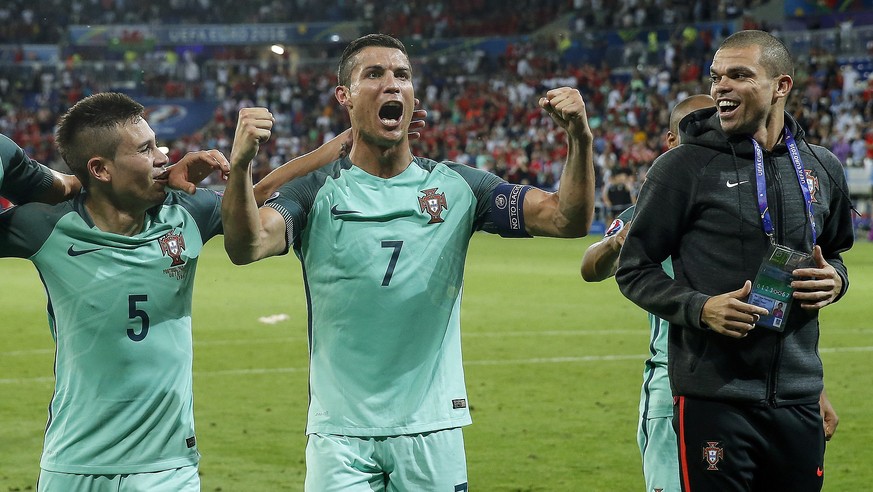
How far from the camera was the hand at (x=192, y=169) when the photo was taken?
394 cm

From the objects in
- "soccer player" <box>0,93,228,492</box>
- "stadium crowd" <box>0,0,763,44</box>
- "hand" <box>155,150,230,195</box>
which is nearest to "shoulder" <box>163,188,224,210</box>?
"soccer player" <box>0,93,228,492</box>

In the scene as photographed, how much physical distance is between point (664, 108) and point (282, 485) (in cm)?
2777

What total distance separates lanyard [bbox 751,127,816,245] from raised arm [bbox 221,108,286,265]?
4.95ft

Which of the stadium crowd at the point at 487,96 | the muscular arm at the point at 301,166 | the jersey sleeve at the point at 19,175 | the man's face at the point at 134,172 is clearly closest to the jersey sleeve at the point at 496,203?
the muscular arm at the point at 301,166

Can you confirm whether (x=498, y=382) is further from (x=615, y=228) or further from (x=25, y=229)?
(x=25, y=229)

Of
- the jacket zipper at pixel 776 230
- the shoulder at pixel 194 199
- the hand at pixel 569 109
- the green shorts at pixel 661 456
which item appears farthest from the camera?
the green shorts at pixel 661 456

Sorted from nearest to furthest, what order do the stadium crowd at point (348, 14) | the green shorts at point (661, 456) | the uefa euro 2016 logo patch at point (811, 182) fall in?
1. the uefa euro 2016 logo patch at point (811, 182)
2. the green shorts at point (661, 456)
3. the stadium crowd at point (348, 14)

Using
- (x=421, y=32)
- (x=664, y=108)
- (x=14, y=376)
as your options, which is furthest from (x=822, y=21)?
(x=14, y=376)

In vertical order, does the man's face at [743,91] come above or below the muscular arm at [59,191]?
above

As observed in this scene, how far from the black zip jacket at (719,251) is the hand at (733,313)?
5cm

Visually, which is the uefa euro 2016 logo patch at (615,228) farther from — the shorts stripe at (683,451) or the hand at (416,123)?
the shorts stripe at (683,451)

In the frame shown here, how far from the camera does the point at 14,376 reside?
36.1 feet

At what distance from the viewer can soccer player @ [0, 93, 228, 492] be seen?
13.0 feet

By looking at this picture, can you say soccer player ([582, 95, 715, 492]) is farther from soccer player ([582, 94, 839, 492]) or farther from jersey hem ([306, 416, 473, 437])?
jersey hem ([306, 416, 473, 437])
